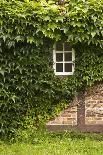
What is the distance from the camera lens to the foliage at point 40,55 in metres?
8.92

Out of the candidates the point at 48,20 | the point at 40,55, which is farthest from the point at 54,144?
the point at 48,20

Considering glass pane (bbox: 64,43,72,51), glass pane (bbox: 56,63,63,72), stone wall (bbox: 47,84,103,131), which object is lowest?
stone wall (bbox: 47,84,103,131)

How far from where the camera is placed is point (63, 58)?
9750mm

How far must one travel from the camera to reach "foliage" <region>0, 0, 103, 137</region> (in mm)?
8922

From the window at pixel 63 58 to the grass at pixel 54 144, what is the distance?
152 centimetres

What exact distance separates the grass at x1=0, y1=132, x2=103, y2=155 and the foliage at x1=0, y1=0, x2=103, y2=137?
364 millimetres

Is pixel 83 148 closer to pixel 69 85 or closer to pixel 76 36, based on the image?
pixel 69 85

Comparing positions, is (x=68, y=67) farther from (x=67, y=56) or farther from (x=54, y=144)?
(x=54, y=144)

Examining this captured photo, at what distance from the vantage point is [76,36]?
905 cm

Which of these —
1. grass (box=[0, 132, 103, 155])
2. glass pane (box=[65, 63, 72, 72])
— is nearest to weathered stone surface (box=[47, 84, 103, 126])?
grass (box=[0, 132, 103, 155])

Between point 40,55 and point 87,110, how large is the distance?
1.75m

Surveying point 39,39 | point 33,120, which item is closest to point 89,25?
point 39,39

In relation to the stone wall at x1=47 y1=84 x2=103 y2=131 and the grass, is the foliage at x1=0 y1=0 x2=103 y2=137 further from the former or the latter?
the grass

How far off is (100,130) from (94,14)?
9.16 feet
